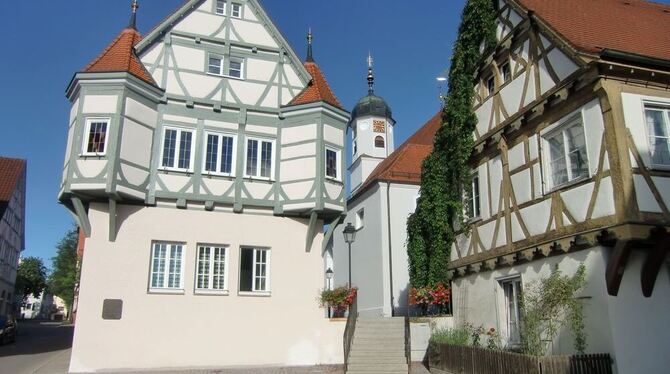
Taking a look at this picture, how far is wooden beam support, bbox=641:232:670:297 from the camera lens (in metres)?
10.9

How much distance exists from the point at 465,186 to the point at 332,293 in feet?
18.5

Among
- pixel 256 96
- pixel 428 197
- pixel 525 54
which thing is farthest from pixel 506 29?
pixel 256 96

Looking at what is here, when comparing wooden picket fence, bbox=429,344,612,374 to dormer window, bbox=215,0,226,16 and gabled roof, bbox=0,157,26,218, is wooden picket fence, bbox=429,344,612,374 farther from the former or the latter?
gabled roof, bbox=0,157,26,218

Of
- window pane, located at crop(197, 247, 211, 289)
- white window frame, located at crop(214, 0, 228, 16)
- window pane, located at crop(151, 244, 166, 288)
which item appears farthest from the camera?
white window frame, located at crop(214, 0, 228, 16)

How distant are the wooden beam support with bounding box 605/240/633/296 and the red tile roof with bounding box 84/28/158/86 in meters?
14.2

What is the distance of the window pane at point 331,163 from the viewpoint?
62.2 feet

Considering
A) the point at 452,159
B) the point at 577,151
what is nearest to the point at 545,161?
the point at 577,151

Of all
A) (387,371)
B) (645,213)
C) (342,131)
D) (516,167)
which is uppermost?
(342,131)

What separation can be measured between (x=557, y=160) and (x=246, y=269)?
10.2 m

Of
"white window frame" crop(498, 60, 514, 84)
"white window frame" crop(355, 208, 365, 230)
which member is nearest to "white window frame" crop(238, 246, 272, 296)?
"white window frame" crop(498, 60, 514, 84)

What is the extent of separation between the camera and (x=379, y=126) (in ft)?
135

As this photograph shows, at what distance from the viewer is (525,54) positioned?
14.9m

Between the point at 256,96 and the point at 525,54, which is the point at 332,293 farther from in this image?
the point at 525,54

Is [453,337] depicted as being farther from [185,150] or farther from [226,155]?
[185,150]
